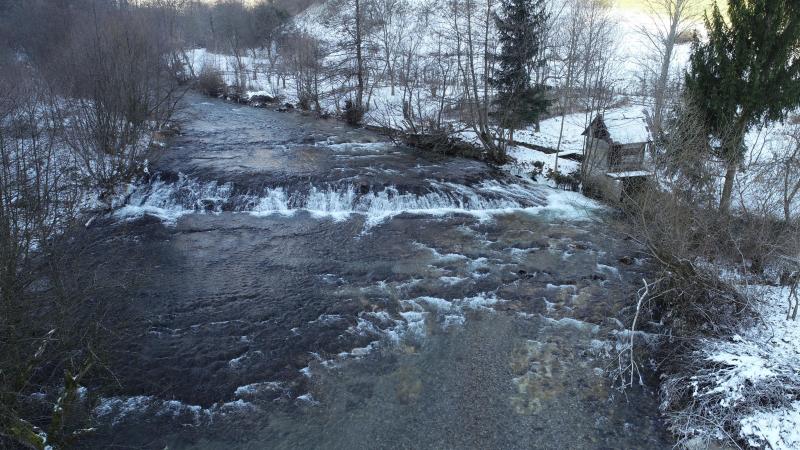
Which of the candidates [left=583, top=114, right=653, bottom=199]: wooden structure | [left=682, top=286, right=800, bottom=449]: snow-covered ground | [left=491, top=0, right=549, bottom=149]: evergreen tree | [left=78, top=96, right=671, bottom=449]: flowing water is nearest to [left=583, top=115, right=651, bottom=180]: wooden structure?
[left=583, top=114, right=653, bottom=199]: wooden structure

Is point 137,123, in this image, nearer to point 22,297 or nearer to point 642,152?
point 22,297

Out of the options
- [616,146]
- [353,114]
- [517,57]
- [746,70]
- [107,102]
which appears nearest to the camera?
[746,70]

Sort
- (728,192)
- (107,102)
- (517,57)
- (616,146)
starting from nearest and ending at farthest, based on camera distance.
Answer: (728,192) → (107,102) → (616,146) → (517,57)

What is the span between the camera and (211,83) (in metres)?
35.2

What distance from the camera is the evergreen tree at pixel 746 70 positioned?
43.9ft

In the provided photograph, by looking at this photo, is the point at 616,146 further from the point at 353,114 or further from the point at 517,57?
the point at 353,114

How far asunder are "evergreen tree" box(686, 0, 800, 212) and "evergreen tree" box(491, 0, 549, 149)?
7896 mm

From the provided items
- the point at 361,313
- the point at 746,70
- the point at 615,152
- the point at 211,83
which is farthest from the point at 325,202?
the point at 211,83

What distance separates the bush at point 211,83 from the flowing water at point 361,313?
18821mm

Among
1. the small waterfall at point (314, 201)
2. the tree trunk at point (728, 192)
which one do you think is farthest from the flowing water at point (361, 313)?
the tree trunk at point (728, 192)

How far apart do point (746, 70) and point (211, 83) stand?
103 feet

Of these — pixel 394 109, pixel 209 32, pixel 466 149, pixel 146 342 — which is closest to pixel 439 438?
pixel 146 342

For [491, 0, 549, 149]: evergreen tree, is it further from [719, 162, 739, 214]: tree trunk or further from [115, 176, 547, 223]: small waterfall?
[719, 162, 739, 214]: tree trunk

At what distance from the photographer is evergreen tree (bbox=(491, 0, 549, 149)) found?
2205cm
